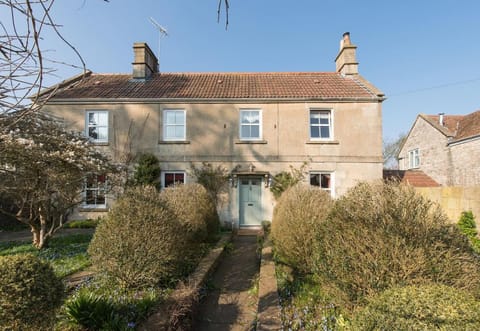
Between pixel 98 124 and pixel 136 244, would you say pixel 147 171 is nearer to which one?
pixel 98 124

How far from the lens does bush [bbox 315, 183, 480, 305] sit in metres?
2.79

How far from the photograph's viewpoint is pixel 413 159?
2002cm

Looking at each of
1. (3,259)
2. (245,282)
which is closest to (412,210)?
(245,282)

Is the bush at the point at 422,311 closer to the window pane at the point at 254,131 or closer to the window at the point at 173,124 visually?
the window pane at the point at 254,131

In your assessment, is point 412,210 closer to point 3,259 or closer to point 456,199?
point 3,259

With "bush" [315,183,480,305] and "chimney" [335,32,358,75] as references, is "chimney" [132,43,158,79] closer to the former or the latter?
"chimney" [335,32,358,75]

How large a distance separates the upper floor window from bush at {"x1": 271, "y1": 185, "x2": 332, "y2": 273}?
34.3 ft

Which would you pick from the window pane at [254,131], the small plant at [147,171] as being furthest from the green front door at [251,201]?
the small plant at [147,171]

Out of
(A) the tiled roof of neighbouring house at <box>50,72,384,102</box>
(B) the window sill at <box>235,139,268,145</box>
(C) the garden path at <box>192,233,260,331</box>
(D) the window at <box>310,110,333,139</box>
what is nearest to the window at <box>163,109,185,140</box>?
(A) the tiled roof of neighbouring house at <box>50,72,384,102</box>

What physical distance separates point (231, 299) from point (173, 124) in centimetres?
950

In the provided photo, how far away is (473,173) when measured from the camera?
14.2 m

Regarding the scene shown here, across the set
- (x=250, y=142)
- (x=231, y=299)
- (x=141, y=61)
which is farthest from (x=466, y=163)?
(x=141, y=61)

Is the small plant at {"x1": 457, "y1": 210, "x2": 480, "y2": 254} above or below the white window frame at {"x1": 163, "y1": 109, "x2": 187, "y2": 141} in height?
below

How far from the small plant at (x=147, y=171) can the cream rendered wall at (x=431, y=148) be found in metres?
17.5
